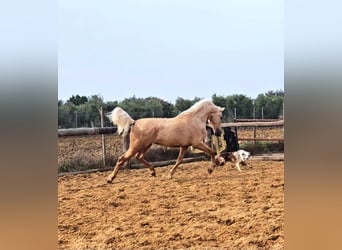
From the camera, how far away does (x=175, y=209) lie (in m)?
2.99

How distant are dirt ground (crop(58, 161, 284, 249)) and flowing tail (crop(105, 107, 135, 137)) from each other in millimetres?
284

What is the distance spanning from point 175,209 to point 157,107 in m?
0.71

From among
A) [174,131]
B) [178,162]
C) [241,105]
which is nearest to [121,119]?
[174,131]

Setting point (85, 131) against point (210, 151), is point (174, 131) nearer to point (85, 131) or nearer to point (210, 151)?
point (210, 151)

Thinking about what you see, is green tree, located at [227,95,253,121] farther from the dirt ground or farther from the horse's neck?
the dirt ground

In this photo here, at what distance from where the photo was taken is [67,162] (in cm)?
292

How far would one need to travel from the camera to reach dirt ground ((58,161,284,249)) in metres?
2.92

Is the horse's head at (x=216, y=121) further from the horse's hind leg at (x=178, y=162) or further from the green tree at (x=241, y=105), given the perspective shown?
the horse's hind leg at (x=178, y=162)

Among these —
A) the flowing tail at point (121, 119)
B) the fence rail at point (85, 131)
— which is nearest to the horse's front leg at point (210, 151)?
Result: the flowing tail at point (121, 119)

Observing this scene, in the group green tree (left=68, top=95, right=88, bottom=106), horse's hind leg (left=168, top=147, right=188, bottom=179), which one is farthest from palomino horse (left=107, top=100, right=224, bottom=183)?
green tree (left=68, top=95, right=88, bottom=106)
